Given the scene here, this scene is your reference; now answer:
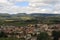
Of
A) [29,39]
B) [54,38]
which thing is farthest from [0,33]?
[54,38]

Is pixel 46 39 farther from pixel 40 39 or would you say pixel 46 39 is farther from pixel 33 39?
pixel 33 39

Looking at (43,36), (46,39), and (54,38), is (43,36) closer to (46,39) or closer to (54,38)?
(46,39)

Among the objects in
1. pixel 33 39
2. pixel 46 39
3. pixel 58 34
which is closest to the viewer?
pixel 46 39

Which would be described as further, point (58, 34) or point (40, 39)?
point (58, 34)

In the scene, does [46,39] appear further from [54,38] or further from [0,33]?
[0,33]

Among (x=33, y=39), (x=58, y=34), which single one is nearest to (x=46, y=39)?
(x=33, y=39)

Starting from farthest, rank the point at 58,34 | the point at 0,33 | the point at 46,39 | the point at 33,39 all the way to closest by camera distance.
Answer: the point at 0,33 → the point at 58,34 → the point at 33,39 → the point at 46,39

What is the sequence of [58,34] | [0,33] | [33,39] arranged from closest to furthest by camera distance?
[33,39] < [58,34] < [0,33]

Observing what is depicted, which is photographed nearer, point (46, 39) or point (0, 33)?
point (46, 39)

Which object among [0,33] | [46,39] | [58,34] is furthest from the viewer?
[0,33]
